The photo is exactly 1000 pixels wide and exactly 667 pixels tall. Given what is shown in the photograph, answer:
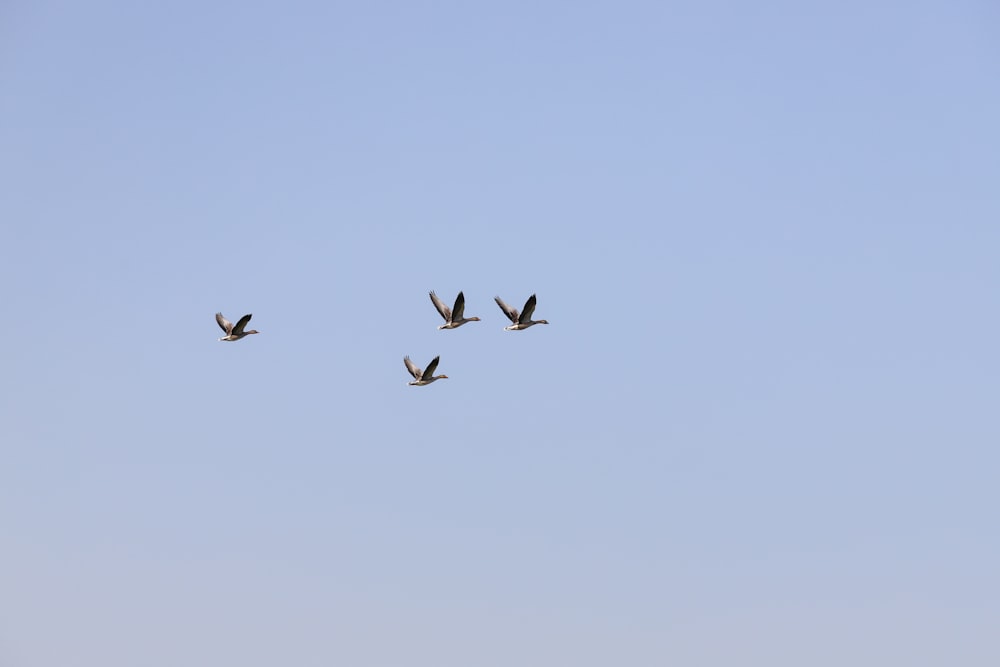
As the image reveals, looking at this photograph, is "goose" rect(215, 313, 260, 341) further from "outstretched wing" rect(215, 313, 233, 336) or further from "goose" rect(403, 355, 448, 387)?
"goose" rect(403, 355, 448, 387)

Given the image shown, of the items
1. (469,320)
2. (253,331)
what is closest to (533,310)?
(469,320)

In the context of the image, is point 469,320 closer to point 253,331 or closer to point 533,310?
point 533,310

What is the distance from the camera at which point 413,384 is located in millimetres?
166000

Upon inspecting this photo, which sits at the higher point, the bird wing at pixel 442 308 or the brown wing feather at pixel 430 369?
the bird wing at pixel 442 308

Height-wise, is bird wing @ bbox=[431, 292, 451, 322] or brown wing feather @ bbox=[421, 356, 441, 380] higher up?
bird wing @ bbox=[431, 292, 451, 322]

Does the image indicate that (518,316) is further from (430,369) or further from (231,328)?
(231,328)

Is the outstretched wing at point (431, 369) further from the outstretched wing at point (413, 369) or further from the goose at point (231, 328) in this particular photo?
the goose at point (231, 328)

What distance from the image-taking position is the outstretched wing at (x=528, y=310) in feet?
520

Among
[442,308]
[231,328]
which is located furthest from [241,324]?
[442,308]

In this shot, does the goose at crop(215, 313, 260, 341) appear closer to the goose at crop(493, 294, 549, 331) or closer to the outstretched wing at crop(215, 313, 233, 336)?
the outstretched wing at crop(215, 313, 233, 336)

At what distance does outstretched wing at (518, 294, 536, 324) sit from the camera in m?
159

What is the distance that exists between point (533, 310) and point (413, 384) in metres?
12.5

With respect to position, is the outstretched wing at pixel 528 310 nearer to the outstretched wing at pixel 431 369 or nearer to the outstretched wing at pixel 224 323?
the outstretched wing at pixel 431 369

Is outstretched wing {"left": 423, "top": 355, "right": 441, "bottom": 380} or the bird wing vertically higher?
the bird wing
